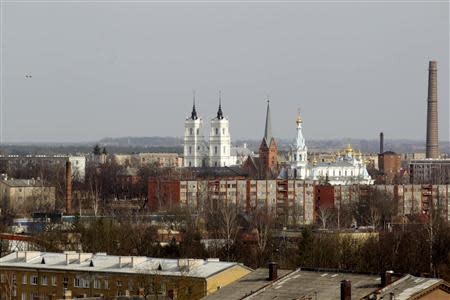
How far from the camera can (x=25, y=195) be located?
95062 mm

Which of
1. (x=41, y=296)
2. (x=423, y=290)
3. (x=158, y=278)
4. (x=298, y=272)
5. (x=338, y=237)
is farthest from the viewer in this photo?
(x=338, y=237)

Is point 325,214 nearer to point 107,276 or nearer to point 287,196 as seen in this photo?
point 287,196

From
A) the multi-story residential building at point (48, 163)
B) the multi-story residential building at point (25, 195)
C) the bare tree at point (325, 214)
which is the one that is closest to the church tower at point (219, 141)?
the multi-story residential building at point (48, 163)

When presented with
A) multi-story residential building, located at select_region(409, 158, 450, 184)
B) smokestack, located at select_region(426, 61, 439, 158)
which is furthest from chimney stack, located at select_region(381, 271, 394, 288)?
smokestack, located at select_region(426, 61, 439, 158)

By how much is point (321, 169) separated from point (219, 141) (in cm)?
2845

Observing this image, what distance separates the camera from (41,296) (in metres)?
43.7

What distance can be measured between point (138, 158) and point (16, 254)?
422 ft

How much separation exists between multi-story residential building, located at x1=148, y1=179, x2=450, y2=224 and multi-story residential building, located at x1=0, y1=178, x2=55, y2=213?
6305 millimetres

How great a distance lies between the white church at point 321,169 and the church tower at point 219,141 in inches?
946

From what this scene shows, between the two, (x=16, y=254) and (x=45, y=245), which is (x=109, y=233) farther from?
(x=16, y=254)

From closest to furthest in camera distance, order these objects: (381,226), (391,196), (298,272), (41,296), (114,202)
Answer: (298,272), (41,296), (381,226), (391,196), (114,202)

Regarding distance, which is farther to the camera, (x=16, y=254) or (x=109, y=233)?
(x=109, y=233)

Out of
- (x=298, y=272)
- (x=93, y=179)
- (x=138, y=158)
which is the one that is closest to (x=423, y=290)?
(x=298, y=272)

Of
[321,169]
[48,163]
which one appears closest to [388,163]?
[48,163]
